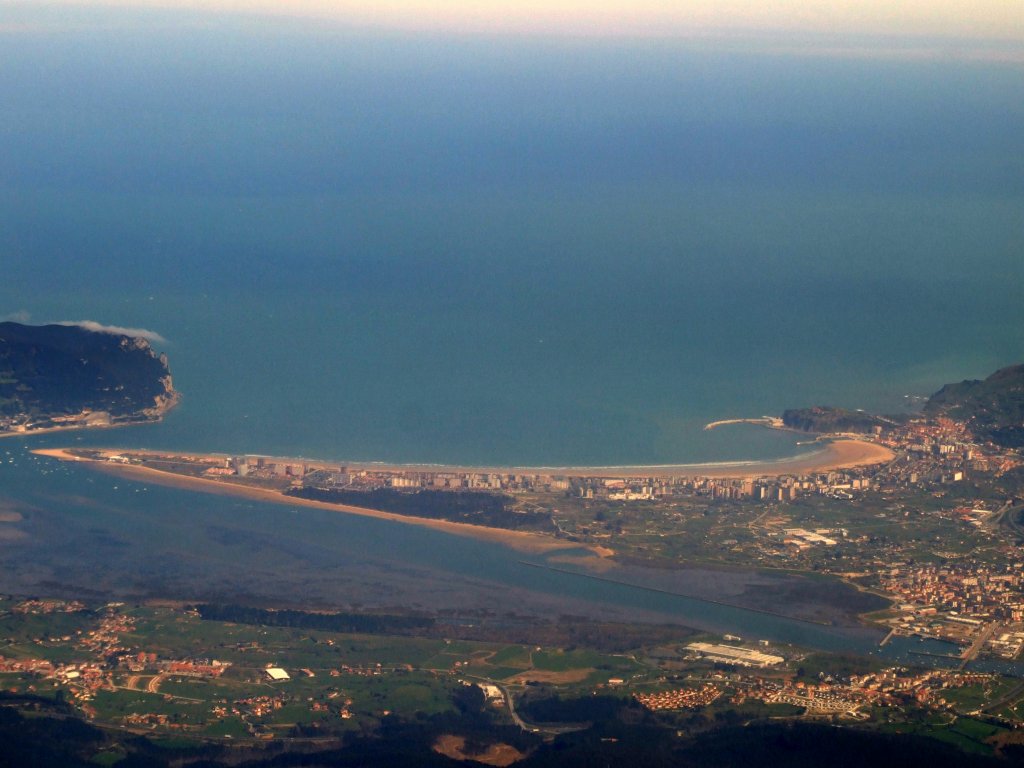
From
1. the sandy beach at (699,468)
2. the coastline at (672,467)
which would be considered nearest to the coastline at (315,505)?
the coastline at (672,467)

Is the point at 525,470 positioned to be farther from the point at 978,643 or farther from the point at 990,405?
the point at 978,643

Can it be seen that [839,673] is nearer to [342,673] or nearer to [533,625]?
[533,625]

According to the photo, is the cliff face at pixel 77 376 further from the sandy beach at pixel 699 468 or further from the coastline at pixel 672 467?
the sandy beach at pixel 699 468

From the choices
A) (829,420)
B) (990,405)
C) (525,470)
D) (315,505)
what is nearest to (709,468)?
(525,470)

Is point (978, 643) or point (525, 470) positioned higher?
point (525, 470)

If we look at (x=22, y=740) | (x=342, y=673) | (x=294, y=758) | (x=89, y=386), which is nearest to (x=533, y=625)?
(x=342, y=673)
